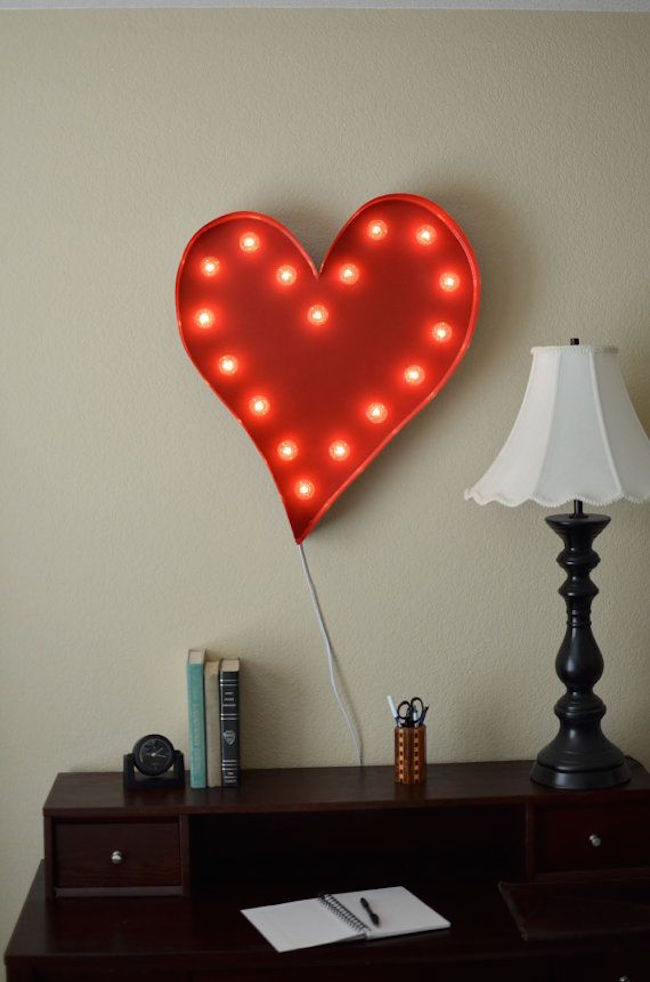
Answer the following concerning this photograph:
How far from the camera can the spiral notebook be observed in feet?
6.59

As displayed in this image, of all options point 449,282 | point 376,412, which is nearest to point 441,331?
point 449,282

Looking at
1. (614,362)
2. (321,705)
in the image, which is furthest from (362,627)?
(614,362)

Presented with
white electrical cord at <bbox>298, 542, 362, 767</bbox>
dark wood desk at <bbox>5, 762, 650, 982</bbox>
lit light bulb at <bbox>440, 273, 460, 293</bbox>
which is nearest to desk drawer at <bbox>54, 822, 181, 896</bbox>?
dark wood desk at <bbox>5, 762, 650, 982</bbox>

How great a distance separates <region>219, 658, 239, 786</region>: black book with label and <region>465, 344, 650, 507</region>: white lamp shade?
1.94 feet

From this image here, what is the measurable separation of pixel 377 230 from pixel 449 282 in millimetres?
176

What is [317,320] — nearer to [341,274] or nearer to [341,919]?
[341,274]

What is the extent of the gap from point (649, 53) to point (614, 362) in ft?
2.29

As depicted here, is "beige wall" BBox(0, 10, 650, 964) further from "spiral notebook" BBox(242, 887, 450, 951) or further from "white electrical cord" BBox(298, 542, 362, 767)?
"spiral notebook" BBox(242, 887, 450, 951)

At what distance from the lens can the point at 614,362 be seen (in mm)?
2221

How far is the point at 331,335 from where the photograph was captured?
2.37 meters

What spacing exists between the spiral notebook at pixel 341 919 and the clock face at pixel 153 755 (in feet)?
1.09

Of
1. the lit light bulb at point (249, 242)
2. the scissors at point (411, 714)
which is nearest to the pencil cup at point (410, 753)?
the scissors at point (411, 714)

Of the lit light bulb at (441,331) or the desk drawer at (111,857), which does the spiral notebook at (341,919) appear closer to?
the desk drawer at (111,857)

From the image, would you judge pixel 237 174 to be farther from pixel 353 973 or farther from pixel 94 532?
pixel 353 973
